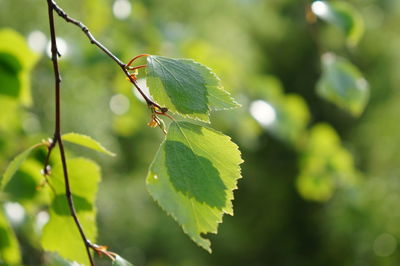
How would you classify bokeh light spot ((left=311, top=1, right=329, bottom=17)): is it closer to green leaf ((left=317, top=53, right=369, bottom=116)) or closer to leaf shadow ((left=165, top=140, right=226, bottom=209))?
green leaf ((left=317, top=53, right=369, bottom=116))

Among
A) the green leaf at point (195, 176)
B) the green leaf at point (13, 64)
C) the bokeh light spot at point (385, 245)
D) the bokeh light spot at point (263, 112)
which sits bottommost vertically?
the green leaf at point (195, 176)

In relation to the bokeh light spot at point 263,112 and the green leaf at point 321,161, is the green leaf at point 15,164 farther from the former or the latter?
the green leaf at point 321,161

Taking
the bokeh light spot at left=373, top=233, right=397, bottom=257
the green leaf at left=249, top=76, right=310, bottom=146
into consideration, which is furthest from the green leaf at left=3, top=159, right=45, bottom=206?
the bokeh light spot at left=373, top=233, right=397, bottom=257

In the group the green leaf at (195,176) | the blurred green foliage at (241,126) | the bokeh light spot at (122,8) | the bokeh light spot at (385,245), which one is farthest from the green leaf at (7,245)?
the bokeh light spot at (385,245)

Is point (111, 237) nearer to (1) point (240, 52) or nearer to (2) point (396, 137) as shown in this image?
(1) point (240, 52)

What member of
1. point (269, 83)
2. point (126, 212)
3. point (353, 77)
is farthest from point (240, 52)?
point (353, 77)

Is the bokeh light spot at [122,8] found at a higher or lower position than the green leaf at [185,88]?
higher
